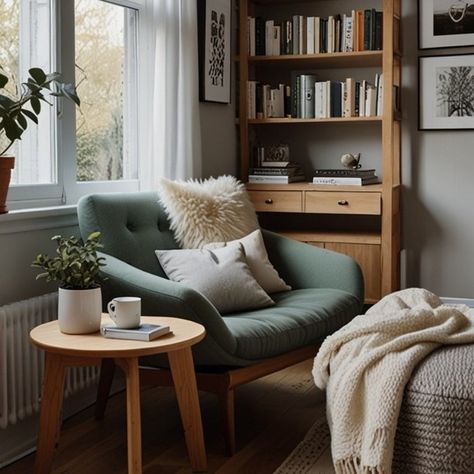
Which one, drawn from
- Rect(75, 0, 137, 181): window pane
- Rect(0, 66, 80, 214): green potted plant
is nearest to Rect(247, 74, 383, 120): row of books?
Rect(75, 0, 137, 181): window pane

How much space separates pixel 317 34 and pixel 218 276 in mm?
2021

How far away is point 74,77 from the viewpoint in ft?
11.5

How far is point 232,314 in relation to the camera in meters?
3.26

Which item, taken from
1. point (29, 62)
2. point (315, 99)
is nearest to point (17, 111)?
point (29, 62)

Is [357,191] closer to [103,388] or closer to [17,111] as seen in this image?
[103,388]

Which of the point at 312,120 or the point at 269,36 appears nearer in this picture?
the point at 312,120

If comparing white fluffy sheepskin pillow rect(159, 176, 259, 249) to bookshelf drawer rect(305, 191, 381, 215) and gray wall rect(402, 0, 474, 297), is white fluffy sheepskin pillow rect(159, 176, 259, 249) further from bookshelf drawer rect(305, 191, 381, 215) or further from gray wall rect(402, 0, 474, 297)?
gray wall rect(402, 0, 474, 297)

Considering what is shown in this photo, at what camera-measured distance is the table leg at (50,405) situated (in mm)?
2570

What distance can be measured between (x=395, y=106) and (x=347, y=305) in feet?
5.43

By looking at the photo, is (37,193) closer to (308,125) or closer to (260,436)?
(260,436)

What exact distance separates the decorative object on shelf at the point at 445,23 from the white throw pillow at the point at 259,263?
192cm

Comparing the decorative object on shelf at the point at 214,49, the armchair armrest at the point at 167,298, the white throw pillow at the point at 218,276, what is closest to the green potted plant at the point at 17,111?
the armchair armrest at the point at 167,298

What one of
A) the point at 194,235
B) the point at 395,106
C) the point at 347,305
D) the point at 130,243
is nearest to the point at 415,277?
the point at 395,106

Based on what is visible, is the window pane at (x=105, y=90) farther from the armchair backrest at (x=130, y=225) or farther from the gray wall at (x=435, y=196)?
the gray wall at (x=435, y=196)
